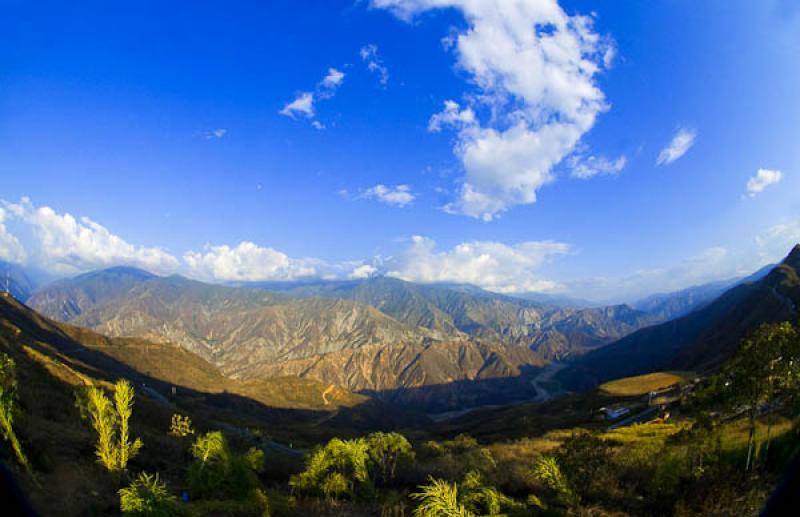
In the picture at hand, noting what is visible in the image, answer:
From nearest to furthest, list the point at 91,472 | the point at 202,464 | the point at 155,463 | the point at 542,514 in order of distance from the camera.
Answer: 1. the point at 542,514
2. the point at 202,464
3. the point at 91,472
4. the point at 155,463

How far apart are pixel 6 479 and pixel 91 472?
20841mm

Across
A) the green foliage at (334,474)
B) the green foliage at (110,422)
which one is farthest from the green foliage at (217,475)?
the green foliage at (110,422)

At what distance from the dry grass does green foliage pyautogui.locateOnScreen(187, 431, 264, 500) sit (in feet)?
384

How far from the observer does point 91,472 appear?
17.6 m

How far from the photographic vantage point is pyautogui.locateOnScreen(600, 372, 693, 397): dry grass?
355 feet

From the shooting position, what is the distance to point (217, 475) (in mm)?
16406

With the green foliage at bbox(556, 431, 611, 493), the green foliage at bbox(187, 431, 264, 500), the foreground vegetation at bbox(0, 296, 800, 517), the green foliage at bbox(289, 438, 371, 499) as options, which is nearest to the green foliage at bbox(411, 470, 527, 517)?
the foreground vegetation at bbox(0, 296, 800, 517)

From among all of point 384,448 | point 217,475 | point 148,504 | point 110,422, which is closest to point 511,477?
point 384,448

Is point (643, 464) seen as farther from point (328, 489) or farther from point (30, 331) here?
point (30, 331)

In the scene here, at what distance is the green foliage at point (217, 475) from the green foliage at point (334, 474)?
2525mm

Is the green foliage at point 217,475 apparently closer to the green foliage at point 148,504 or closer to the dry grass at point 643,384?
the green foliage at point 148,504

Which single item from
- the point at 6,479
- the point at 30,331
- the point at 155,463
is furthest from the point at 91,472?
the point at 30,331

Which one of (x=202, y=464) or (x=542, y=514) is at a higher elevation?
(x=202, y=464)

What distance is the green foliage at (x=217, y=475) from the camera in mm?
16016
